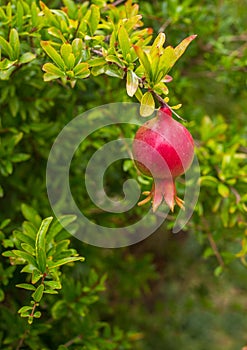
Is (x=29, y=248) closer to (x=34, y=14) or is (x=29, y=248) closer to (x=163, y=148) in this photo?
(x=163, y=148)

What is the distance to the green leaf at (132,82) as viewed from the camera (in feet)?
2.32

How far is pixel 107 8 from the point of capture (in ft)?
3.20

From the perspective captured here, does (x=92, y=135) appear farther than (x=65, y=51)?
Yes

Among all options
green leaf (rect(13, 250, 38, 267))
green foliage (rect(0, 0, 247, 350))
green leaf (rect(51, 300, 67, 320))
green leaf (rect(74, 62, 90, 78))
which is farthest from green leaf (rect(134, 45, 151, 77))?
green leaf (rect(51, 300, 67, 320))

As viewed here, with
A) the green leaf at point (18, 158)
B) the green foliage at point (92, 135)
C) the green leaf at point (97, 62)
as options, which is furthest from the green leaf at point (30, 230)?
the green leaf at point (97, 62)

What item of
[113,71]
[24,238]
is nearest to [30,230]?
[24,238]

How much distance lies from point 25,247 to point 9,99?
377 mm

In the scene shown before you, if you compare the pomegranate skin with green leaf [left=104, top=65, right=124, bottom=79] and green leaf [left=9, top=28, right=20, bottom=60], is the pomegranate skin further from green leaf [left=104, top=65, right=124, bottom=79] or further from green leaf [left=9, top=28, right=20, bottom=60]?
green leaf [left=9, top=28, right=20, bottom=60]

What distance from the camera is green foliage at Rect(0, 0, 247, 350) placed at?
76cm

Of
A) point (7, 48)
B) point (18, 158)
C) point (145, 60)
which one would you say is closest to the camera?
point (145, 60)

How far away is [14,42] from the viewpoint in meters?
0.82

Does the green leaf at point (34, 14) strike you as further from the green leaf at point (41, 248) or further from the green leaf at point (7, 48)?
the green leaf at point (41, 248)

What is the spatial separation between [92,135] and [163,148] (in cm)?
45

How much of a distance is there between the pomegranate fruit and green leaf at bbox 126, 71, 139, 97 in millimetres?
50
